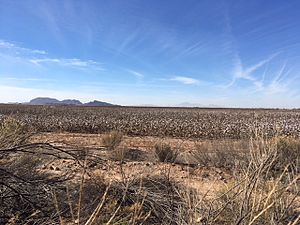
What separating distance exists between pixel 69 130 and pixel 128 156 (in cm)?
1300

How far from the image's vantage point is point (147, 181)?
8.45 metres

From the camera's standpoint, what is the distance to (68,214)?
530cm

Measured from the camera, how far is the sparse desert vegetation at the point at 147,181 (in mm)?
3809

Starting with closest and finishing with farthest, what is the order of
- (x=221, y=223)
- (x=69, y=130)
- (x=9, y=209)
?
1. (x=9, y=209)
2. (x=221, y=223)
3. (x=69, y=130)

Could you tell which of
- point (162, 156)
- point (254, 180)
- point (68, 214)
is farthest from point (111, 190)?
point (162, 156)

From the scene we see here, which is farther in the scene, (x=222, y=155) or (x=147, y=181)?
(x=222, y=155)

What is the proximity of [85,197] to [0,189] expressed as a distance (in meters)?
1.63

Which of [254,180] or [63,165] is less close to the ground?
[254,180]

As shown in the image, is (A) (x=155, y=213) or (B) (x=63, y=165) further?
(B) (x=63, y=165)

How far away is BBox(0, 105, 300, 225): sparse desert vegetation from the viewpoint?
381 cm

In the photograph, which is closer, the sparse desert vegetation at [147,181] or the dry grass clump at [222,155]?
the sparse desert vegetation at [147,181]

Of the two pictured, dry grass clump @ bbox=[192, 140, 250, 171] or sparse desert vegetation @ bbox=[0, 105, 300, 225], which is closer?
sparse desert vegetation @ bbox=[0, 105, 300, 225]

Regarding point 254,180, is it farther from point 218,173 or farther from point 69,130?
point 69,130

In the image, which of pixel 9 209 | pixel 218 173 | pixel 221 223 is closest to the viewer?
pixel 9 209
